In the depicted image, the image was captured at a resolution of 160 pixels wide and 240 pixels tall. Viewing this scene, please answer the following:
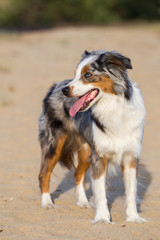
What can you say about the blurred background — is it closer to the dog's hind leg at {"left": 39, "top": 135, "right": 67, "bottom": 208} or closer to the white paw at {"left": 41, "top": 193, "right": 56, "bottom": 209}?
the dog's hind leg at {"left": 39, "top": 135, "right": 67, "bottom": 208}

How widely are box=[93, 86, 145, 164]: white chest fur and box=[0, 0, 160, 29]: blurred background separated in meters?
26.9

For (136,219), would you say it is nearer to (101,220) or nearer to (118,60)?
(101,220)

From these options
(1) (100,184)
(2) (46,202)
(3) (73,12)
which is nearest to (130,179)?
(1) (100,184)

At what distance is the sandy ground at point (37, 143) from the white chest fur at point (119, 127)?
88 centimetres

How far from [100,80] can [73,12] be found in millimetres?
28653

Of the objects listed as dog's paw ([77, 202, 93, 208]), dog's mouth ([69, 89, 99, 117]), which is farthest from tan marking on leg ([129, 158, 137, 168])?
dog's paw ([77, 202, 93, 208])

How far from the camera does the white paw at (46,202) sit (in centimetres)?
646

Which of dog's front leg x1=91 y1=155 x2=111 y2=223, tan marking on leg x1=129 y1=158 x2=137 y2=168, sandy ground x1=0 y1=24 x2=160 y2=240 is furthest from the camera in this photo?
tan marking on leg x1=129 y1=158 x2=137 y2=168

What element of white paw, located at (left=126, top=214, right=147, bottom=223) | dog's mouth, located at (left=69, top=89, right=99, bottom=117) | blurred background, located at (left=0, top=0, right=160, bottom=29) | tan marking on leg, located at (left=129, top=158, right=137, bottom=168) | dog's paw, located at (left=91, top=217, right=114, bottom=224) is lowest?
blurred background, located at (left=0, top=0, right=160, bottom=29)

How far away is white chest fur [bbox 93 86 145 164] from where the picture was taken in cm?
570

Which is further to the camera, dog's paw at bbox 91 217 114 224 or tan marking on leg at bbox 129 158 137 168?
tan marking on leg at bbox 129 158 137 168

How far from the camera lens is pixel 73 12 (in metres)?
33.3

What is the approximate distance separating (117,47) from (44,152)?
13.3 metres

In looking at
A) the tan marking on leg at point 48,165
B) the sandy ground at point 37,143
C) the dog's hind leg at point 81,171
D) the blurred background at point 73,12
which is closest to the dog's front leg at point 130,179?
the sandy ground at point 37,143
